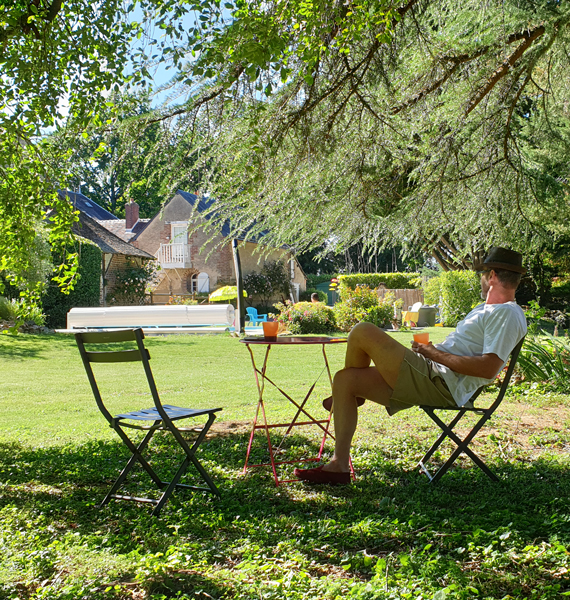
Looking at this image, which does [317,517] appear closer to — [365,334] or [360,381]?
[360,381]

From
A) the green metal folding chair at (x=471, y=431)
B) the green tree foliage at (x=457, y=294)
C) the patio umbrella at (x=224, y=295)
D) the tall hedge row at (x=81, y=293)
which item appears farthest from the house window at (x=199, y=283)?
the green metal folding chair at (x=471, y=431)

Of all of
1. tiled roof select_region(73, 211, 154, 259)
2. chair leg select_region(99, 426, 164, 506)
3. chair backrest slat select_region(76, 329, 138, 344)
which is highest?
tiled roof select_region(73, 211, 154, 259)

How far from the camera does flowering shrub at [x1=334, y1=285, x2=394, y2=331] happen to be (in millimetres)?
17891

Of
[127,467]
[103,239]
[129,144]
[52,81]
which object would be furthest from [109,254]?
[127,467]

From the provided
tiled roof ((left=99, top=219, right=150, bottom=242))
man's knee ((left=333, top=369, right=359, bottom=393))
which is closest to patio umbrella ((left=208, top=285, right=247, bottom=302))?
tiled roof ((left=99, top=219, right=150, bottom=242))

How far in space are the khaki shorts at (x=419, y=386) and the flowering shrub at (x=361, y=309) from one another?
13.8 metres

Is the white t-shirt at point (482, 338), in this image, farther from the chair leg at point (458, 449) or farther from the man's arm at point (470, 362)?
the chair leg at point (458, 449)

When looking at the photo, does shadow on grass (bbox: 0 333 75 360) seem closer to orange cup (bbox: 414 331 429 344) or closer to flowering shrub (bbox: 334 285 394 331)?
flowering shrub (bbox: 334 285 394 331)

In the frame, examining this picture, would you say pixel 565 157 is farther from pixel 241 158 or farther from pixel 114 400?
pixel 114 400

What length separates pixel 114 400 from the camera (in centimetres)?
825

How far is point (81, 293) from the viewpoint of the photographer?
21.6 m

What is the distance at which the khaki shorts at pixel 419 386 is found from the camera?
3891mm

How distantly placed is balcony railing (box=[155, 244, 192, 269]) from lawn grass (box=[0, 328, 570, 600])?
2766 centimetres

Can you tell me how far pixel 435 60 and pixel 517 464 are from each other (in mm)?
3342
